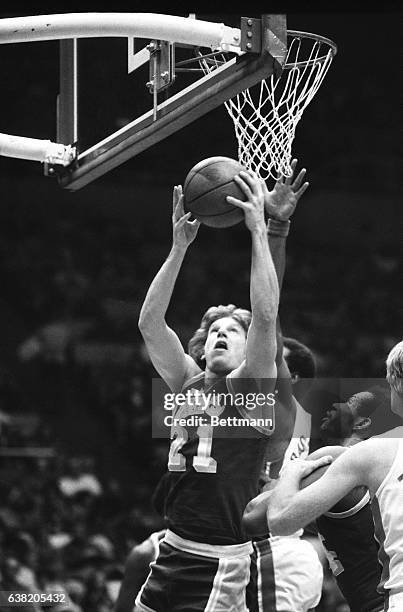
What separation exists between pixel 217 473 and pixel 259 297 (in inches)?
25.8

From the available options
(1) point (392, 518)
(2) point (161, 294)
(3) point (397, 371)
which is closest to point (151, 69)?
(2) point (161, 294)

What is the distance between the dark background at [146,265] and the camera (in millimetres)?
8859

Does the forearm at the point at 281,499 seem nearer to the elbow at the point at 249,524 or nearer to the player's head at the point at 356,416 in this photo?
the elbow at the point at 249,524

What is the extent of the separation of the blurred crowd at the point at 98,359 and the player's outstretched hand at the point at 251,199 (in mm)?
3795

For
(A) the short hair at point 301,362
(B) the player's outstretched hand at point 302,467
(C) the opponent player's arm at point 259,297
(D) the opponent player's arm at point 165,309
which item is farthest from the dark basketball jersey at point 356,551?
(A) the short hair at point 301,362

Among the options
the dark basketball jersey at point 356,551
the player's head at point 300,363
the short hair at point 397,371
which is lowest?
the dark basketball jersey at point 356,551

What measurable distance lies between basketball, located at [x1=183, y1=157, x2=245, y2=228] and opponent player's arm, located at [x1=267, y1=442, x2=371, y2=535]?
119 cm

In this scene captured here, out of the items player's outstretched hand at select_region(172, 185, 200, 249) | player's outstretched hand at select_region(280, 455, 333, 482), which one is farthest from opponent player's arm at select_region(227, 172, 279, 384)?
player's outstretched hand at select_region(280, 455, 333, 482)

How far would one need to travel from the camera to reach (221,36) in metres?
3.78

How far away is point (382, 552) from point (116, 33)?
6.05 ft

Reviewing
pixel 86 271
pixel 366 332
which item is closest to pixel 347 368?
pixel 366 332

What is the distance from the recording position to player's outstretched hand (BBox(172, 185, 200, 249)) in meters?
4.08

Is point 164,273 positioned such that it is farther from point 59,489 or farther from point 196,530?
point 59,489

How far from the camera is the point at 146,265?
10062 millimetres
